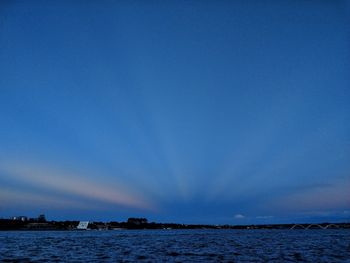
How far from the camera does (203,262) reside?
37.5 metres

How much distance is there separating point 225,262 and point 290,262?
669cm

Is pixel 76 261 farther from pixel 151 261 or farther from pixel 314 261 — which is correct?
pixel 314 261

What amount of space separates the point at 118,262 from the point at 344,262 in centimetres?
2266

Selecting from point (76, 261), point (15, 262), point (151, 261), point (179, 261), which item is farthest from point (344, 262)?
point (15, 262)

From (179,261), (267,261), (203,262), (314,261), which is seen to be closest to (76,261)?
(179,261)

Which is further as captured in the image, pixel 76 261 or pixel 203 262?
pixel 76 261

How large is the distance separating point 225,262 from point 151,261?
791 cm

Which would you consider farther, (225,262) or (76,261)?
(76,261)

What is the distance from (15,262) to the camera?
39000 millimetres

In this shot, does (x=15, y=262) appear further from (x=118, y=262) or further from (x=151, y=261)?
(x=151, y=261)

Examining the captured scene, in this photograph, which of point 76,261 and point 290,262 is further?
point 76,261

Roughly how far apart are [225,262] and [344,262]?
11701mm

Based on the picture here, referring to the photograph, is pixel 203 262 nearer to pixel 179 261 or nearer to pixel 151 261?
pixel 179 261

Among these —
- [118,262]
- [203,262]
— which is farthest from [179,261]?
[118,262]
